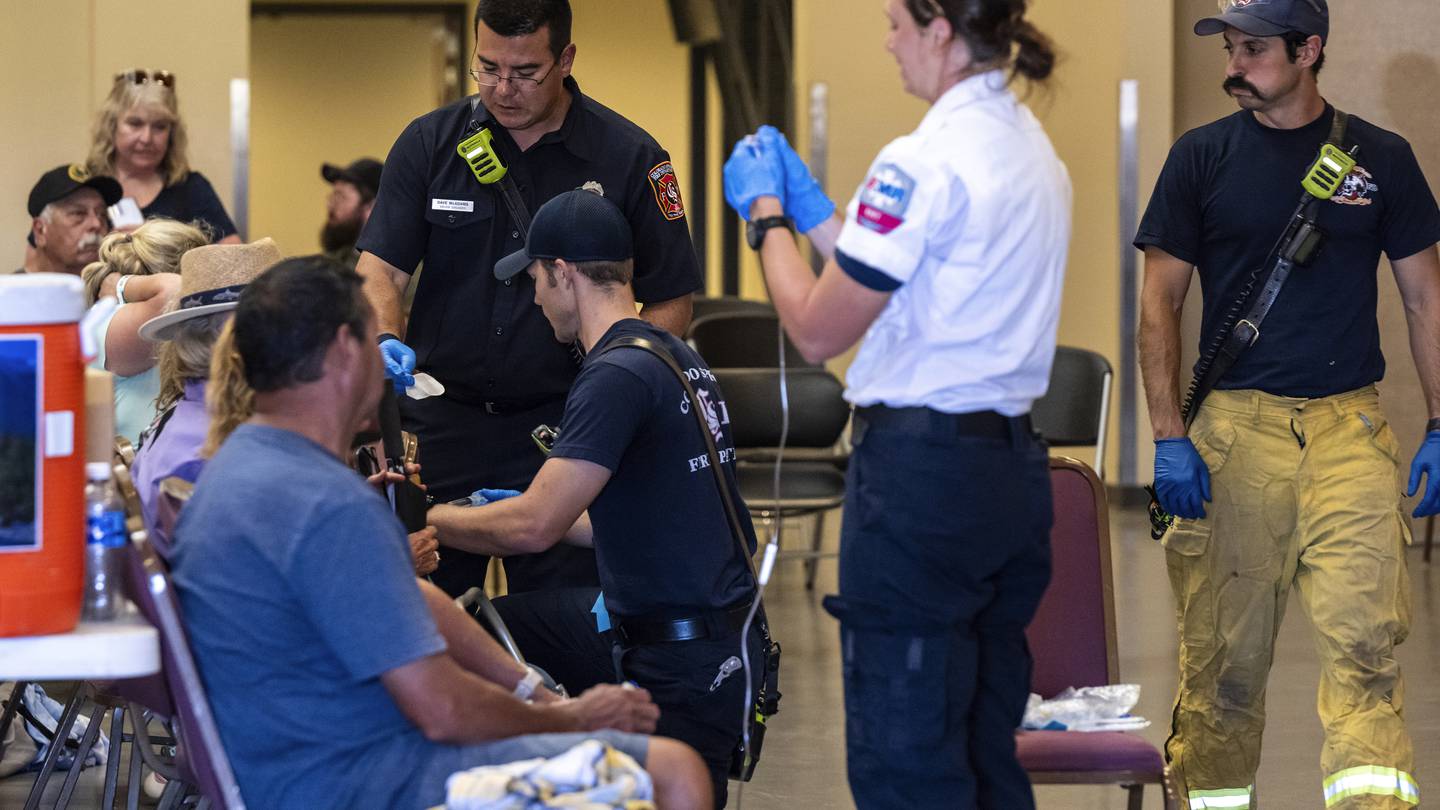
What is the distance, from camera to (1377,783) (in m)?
3.32

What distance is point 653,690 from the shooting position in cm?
310

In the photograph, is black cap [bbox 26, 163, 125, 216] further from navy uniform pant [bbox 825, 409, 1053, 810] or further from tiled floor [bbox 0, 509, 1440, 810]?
navy uniform pant [bbox 825, 409, 1053, 810]

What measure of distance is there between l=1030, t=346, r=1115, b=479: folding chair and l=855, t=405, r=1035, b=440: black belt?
430 centimetres

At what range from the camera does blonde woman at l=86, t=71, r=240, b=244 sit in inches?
235

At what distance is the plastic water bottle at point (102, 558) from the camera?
2250 millimetres

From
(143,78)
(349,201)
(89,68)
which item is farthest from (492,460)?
(89,68)

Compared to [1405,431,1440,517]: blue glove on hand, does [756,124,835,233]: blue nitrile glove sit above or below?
above

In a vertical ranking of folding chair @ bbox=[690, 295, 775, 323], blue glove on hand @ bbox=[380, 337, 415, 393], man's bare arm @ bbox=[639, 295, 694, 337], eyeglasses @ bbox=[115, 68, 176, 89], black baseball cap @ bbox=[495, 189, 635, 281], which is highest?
eyeglasses @ bbox=[115, 68, 176, 89]

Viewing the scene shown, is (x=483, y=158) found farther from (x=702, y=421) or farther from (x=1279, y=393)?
(x=1279, y=393)

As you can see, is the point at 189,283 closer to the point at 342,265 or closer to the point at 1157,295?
the point at 342,265

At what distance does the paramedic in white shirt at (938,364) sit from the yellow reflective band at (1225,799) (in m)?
1.26

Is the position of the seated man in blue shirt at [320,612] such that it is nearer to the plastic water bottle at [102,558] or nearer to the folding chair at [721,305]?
the plastic water bottle at [102,558]

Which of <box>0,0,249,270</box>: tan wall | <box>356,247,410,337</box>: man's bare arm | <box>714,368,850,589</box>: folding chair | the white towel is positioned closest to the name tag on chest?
<box>356,247,410,337</box>: man's bare arm

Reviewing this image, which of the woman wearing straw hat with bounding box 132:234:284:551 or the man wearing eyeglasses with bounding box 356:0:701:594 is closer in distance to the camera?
the woman wearing straw hat with bounding box 132:234:284:551
